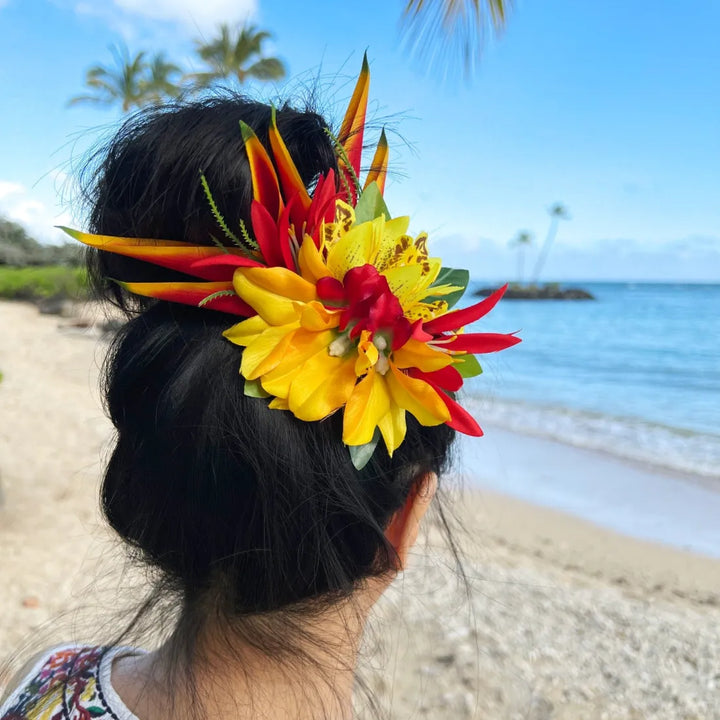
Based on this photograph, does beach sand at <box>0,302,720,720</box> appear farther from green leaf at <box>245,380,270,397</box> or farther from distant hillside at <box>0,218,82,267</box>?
distant hillside at <box>0,218,82,267</box>

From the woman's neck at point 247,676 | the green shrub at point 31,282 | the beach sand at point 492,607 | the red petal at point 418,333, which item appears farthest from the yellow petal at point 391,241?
the green shrub at point 31,282

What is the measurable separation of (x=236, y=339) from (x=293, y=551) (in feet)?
1.09

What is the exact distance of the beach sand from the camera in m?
2.97

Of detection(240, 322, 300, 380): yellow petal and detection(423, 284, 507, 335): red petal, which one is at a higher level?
detection(423, 284, 507, 335): red petal

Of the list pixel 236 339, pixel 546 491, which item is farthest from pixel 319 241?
pixel 546 491

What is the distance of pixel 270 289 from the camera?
3.08 ft

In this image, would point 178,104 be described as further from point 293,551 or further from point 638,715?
point 638,715

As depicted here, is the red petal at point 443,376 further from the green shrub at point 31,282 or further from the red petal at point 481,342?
the green shrub at point 31,282

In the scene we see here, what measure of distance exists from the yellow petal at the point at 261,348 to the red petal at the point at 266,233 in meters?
0.11

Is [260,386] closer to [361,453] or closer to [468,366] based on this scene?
[361,453]

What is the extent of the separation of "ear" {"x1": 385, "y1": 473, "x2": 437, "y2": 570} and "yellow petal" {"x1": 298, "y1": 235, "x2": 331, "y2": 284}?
1.32 feet

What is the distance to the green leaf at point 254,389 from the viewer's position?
90 cm

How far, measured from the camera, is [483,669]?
3.17 meters

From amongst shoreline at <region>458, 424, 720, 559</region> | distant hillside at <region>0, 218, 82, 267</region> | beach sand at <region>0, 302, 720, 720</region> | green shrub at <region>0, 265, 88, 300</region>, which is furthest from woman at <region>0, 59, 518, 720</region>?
green shrub at <region>0, 265, 88, 300</region>
